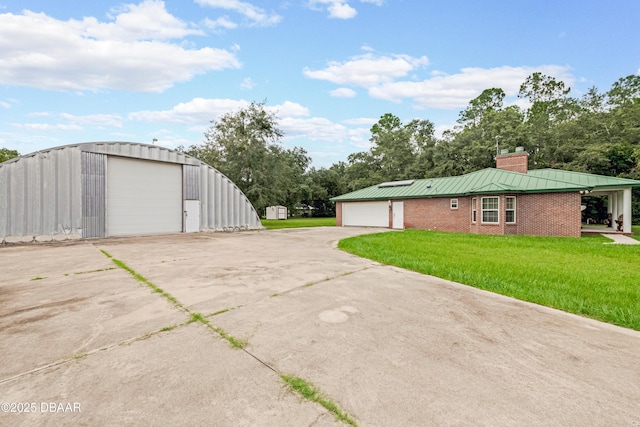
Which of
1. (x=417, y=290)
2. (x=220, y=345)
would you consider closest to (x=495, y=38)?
(x=417, y=290)

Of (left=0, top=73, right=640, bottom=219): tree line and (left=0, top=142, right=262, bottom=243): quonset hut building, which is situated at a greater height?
(left=0, top=73, right=640, bottom=219): tree line

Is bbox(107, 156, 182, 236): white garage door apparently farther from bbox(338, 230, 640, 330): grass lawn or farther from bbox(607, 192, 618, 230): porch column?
bbox(607, 192, 618, 230): porch column

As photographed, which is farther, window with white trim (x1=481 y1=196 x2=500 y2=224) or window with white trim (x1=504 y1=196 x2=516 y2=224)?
window with white trim (x1=481 y1=196 x2=500 y2=224)

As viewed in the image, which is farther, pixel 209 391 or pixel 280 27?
pixel 280 27

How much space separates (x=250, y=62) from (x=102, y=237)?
1168 centimetres

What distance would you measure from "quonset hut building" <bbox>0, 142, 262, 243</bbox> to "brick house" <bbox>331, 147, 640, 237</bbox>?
10656 millimetres

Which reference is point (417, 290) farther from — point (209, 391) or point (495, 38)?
point (495, 38)

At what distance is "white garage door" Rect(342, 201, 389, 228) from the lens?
71.9 ft

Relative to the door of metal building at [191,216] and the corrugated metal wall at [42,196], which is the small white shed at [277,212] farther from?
the corrugated metal wall at [42,196]

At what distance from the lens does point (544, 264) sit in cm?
709

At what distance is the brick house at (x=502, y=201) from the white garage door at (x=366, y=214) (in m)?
0.08

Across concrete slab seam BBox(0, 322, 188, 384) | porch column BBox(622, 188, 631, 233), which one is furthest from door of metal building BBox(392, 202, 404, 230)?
concrete slab seam BBox(0, 322, 188, 384)

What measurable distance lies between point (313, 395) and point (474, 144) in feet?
107

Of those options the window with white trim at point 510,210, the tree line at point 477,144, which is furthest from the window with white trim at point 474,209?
the tree line at point 477,144
